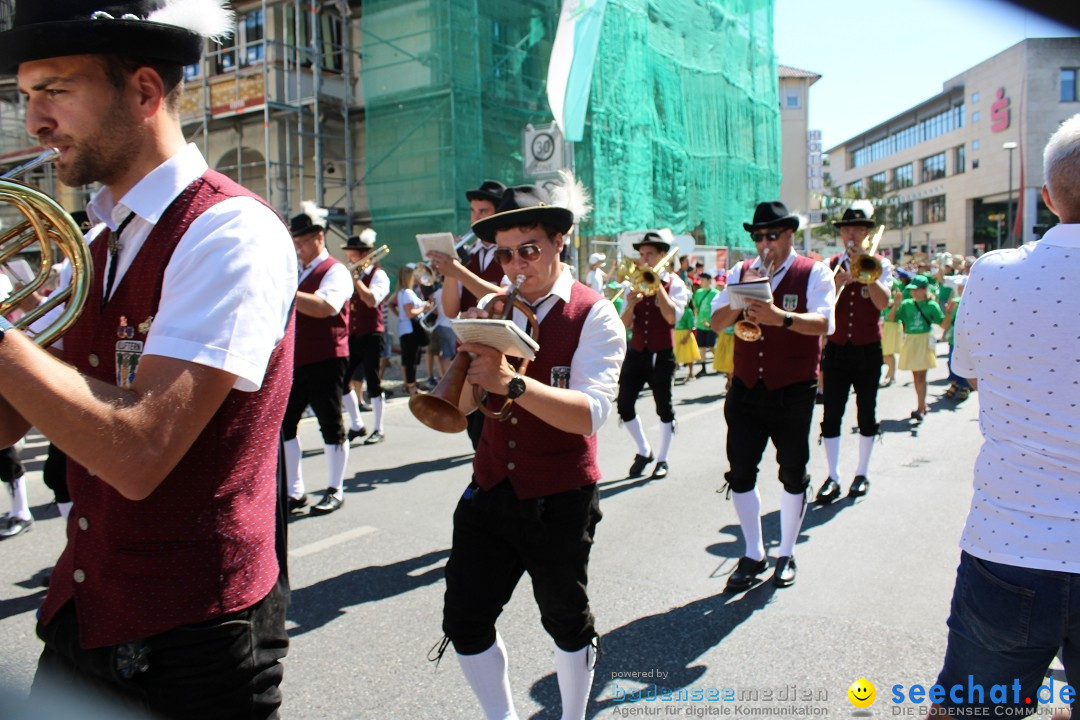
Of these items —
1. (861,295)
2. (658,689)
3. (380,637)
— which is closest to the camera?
(658,689)

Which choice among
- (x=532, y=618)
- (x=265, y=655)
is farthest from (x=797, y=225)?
(x=265, y=655)

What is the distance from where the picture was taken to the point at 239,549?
5.28 feet

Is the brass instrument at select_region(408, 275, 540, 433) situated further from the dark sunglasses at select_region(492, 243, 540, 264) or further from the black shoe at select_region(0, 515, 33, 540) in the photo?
the black shoe at select_region(0, 515, 33, 540)

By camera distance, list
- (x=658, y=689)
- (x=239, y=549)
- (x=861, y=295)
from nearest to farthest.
Answer: (x=239, y=549), (x=658, y=689), (x=861, y=295)

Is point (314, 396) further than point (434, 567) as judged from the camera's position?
Yes

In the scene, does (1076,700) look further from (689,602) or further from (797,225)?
(797,225)

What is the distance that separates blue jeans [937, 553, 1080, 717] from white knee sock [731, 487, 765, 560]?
2302mm

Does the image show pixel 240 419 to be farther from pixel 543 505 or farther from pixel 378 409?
pixel 378 409

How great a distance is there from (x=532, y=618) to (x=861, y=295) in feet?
13.6

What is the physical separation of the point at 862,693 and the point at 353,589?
8.50 ft

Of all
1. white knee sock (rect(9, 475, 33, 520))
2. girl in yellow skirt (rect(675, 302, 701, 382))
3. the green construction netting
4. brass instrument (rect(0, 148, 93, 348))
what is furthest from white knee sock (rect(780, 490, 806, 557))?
the green construction netting

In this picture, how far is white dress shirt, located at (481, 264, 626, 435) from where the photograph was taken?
2.69 meters

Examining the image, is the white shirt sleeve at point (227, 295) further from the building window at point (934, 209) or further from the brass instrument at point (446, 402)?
the building window at point (934, 209)

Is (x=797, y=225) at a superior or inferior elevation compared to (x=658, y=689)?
superior
